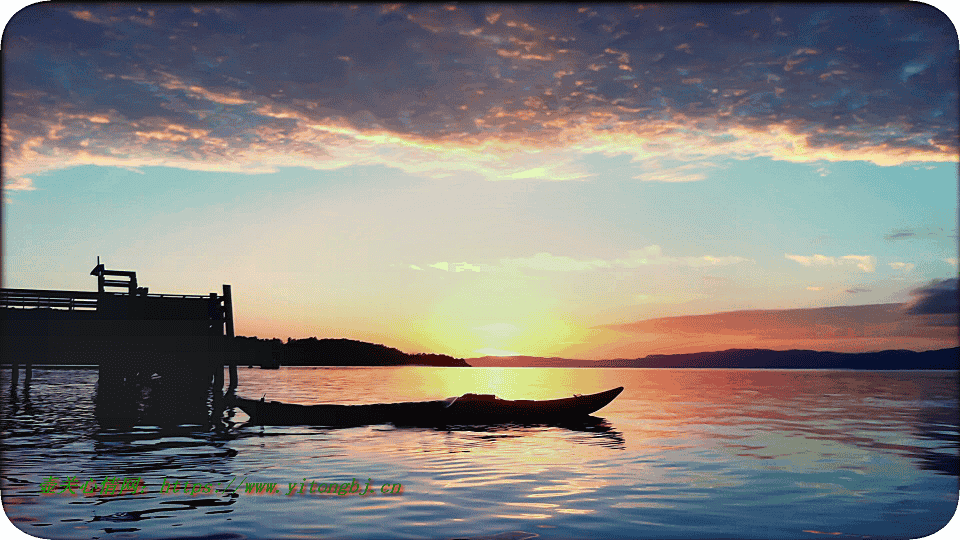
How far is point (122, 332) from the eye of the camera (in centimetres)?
2952

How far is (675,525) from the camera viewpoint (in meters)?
11.6

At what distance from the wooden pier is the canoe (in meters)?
6.85

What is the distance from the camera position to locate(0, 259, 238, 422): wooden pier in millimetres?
28469

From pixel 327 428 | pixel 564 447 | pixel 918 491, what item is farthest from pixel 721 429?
pixel 327 428

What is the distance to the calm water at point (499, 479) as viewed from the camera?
446 inches

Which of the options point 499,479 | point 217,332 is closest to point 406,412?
point 499,479

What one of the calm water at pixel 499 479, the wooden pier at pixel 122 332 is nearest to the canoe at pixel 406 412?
the calm water at pixel 499 479

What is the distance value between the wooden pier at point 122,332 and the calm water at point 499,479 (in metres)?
2.69

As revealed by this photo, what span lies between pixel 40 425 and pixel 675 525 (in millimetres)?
22743

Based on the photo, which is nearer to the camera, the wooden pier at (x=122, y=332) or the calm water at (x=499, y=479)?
the calm water at (x=499, y=479)

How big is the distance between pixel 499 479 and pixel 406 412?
11.3 metres

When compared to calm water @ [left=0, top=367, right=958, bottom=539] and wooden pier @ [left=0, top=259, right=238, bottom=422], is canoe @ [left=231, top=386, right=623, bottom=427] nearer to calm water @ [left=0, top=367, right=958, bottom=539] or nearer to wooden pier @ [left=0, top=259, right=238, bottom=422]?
calm water @ [left=0, top=367, right=958, bottom=539]

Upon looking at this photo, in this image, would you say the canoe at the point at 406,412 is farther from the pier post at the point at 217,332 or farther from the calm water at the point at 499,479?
the pier post at the point at 217,332

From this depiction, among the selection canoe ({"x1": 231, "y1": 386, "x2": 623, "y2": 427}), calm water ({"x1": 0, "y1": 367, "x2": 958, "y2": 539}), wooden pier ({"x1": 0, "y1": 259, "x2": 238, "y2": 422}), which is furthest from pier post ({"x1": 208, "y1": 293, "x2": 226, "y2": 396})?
canoe ({"x1": 231, "y1": 386, "x2": 623, "y2": 427})
